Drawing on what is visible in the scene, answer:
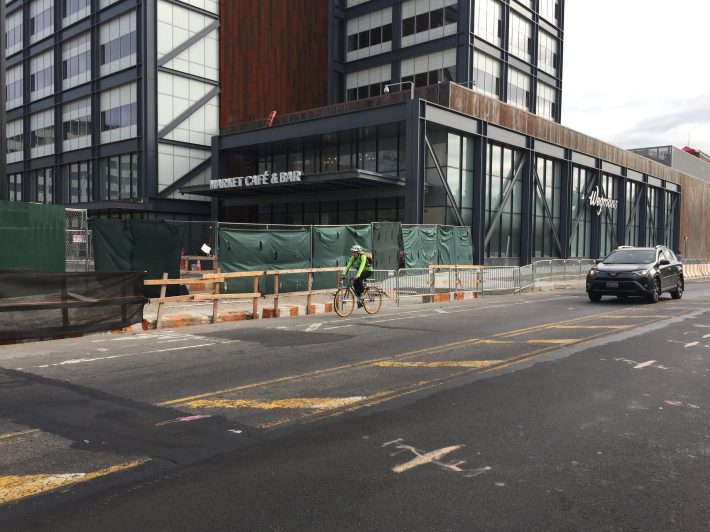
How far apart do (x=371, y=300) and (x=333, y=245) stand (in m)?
5.03

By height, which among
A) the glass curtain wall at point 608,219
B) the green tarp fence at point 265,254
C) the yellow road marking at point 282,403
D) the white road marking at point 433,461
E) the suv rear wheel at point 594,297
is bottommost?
the white road marking at point 433,461

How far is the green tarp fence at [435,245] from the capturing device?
2255 centimetres

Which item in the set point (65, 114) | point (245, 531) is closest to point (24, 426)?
point (245, 531)

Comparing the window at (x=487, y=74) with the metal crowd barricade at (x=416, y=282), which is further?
the window at (x=487, y=74)

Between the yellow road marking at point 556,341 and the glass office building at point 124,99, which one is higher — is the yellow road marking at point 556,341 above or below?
below

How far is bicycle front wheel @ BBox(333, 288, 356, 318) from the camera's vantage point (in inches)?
570

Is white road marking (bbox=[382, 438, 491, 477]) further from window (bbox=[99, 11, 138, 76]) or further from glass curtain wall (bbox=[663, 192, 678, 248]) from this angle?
glass curtain wall (bbox=[663, 192, 678, 248])

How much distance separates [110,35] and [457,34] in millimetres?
24639

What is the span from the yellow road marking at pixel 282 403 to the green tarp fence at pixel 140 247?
26.7 feet

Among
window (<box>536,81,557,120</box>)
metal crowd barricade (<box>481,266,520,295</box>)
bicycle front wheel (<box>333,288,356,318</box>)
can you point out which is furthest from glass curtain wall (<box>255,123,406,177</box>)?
window (<box>536,81,557,120</box>)

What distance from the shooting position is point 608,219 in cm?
5016

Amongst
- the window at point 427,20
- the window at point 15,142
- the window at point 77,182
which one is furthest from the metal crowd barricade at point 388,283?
the window at point 15,142

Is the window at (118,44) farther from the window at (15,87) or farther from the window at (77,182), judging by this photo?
the window at (15,87)

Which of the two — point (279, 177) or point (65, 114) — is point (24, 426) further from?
point (65, 114)
